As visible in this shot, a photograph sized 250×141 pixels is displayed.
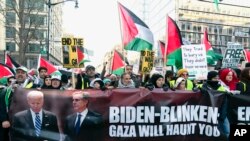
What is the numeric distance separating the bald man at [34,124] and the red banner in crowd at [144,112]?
0.27 feet

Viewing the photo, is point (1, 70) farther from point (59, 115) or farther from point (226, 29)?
point (226, 29)

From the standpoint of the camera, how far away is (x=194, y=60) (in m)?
11.1

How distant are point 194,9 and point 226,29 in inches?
444

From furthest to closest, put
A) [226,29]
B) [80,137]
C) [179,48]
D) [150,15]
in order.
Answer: [150,15], [226,29], [179,48], [80,137]

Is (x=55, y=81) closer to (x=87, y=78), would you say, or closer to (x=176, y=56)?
(x=87, y=78)

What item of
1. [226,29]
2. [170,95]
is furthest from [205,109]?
[226,29]

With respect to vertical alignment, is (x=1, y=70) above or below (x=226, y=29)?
below

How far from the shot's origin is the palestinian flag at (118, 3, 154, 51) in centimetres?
1041

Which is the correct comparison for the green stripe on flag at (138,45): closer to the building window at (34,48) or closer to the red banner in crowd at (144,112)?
the red banner in crowd at (144,112)

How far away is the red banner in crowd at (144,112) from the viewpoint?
21.0 feet

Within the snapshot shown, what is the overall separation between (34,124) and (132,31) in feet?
15.7

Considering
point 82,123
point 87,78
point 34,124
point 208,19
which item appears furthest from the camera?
point 208,19

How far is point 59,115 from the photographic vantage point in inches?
251

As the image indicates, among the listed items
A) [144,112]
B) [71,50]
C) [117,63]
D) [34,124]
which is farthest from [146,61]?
[117,63]
